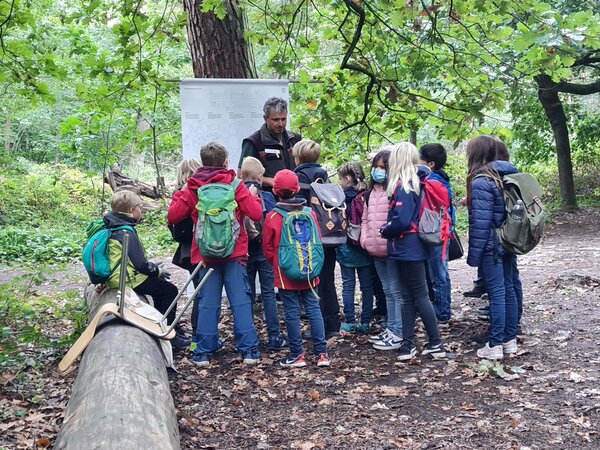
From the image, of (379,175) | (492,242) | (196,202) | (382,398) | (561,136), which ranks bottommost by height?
(382,398)

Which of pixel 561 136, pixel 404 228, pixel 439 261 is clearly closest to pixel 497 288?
pixel 404 228

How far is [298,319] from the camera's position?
555 cm

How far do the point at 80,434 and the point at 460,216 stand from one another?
17035mm

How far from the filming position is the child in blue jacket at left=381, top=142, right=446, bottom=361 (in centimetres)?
537

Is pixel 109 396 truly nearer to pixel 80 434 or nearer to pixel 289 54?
pixel 80 434

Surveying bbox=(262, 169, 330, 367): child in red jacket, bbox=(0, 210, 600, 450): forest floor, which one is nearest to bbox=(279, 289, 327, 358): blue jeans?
bbox=(262, 169, 330, 367): child in red jacket

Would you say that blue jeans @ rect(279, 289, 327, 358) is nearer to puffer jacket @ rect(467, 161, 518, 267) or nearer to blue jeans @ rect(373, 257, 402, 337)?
blue jeans @ rect(373, 257, 402, 337)

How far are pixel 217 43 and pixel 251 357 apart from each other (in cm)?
422

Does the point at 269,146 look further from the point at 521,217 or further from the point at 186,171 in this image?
the point at 521,217

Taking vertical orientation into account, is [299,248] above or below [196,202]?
below

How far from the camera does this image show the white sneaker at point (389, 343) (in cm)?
595

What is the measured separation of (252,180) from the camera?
6.16 metres

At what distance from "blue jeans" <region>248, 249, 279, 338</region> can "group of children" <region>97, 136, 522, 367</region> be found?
0.01m

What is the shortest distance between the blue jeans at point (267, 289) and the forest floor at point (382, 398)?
274 mm
